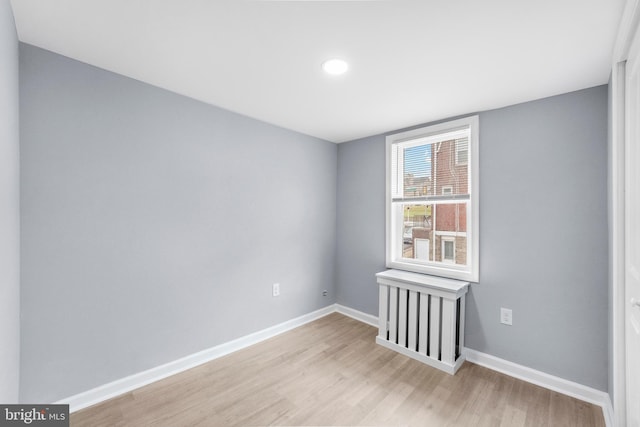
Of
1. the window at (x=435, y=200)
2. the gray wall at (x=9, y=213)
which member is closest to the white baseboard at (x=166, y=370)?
the gray wall at (x=9, y=213)

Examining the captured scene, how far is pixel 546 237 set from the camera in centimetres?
214

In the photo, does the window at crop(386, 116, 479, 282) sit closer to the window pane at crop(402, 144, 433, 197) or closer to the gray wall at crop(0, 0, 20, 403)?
the window pane at crop(402, 144, 433, 197)

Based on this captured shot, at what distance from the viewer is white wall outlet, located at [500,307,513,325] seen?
2.29m

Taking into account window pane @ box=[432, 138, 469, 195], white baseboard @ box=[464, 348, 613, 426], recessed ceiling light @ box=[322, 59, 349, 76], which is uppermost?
recessed ceiling light @ box=[322, 59, 349, 76]

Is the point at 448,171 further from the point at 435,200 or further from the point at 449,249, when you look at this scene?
the point at 449,249

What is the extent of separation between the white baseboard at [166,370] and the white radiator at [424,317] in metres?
1.10

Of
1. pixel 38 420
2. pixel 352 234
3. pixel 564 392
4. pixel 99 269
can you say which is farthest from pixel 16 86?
pixel 564 392

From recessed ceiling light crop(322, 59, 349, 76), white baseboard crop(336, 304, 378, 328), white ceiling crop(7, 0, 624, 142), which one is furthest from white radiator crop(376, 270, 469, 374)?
recessed ceiling light crop(322, 59, 349, 76)

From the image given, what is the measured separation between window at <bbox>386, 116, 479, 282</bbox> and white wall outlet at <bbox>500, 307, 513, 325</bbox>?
1.09 ft

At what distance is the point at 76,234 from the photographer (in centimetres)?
175

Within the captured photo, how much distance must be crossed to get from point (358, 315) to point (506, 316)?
1.61 m

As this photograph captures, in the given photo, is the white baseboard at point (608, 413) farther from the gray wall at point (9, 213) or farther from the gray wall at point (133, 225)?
the gray wall at point (9, 213)

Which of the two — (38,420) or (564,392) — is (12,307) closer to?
(38,420)

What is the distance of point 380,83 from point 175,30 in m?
1.34
